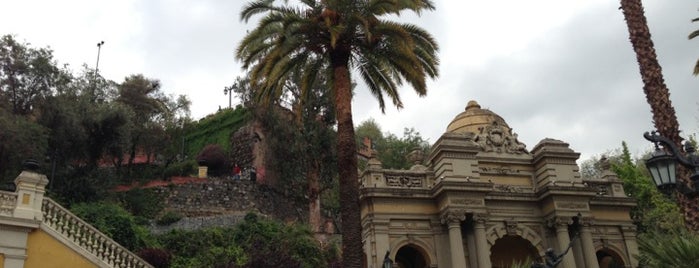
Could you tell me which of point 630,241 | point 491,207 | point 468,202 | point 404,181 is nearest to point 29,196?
point 404,181

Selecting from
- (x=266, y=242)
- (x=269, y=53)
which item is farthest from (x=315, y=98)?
(x=269, y=53)

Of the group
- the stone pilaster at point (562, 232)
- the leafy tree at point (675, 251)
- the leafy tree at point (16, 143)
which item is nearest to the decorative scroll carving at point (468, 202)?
the stone pilaster at point (562, 232)

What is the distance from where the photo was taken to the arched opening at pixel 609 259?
77.2 ft

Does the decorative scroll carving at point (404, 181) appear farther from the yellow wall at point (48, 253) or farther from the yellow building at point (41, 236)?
the yellow wall at point (48, 253)

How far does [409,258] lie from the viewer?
24.1 metres

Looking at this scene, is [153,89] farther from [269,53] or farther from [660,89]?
[660,89]

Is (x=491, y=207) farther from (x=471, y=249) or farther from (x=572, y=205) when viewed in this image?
(x=572, y=205)

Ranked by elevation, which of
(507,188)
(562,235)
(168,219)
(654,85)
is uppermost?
(168,219)

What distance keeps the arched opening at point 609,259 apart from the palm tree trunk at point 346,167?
41.4 ft

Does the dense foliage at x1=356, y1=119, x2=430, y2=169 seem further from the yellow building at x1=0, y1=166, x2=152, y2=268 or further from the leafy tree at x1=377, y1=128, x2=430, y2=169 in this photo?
Answer: the yellow building at x1=0, y1=166, x2=152, y2=268

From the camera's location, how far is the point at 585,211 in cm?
2295

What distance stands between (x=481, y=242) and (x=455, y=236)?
3.43 ft

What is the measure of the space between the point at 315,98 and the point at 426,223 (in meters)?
15.6

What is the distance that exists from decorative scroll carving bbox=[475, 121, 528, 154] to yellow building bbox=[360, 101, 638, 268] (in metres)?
0.04
